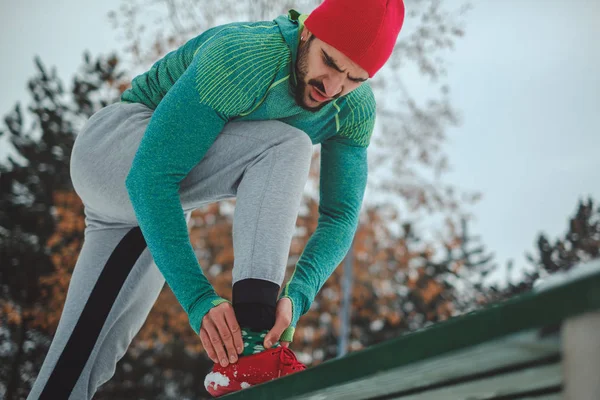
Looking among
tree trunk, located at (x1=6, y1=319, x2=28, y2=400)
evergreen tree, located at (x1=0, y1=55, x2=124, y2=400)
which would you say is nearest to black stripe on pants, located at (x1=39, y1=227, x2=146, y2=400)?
tree trunk, located at (x1=6, y1=319, x2=28, y2=400)

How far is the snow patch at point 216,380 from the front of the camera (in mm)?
1084

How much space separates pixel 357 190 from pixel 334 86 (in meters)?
0.30

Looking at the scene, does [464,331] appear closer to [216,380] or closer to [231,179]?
[216,380]

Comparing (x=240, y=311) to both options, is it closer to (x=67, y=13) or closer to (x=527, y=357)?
(x=527, y=357)

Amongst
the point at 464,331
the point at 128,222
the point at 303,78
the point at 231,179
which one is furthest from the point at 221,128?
the point at 464,331

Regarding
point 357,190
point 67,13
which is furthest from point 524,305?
point 67,13

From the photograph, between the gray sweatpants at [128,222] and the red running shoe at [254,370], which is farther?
the gray sweatpants at [128,222]

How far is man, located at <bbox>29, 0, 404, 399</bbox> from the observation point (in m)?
1.16

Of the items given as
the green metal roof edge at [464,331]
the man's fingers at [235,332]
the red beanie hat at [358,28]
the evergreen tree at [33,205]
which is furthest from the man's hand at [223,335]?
the evergreen tree at [33,205]

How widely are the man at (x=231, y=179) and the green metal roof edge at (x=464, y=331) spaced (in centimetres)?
40

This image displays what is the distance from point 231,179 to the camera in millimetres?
1333

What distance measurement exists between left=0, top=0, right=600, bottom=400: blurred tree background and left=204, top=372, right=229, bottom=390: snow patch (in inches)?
195

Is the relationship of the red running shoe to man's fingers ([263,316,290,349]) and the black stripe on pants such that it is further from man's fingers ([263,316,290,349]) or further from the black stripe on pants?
the black stripe on pants

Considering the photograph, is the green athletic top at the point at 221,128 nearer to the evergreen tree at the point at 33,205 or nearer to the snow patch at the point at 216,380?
the snow patch at the point at 216,380
